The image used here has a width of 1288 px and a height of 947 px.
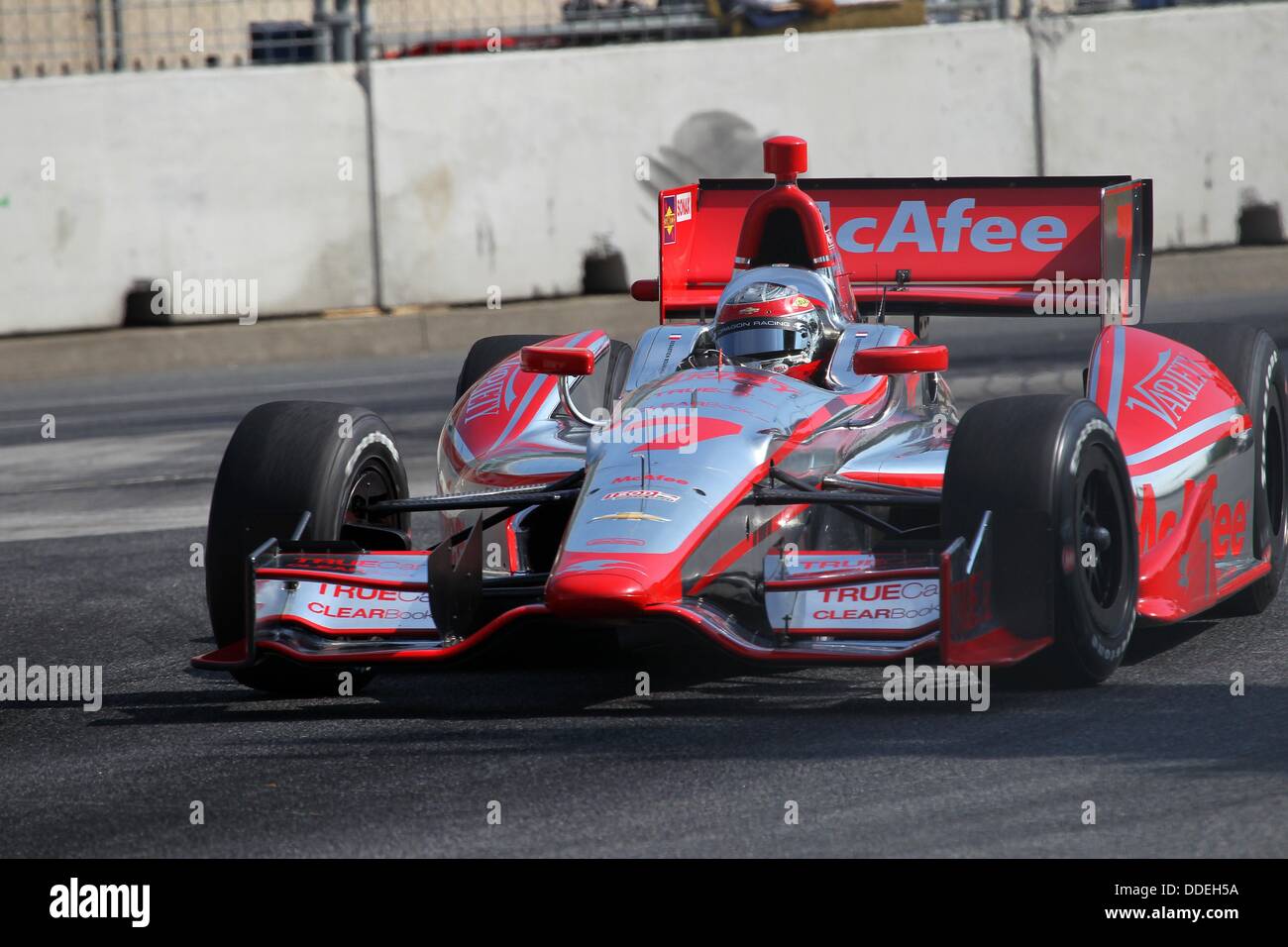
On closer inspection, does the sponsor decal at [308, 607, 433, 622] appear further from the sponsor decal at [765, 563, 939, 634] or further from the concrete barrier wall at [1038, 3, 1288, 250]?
the concrete barrier wall at [1038, 3, 1288, 250]

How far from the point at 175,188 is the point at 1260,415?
1045 centimetres

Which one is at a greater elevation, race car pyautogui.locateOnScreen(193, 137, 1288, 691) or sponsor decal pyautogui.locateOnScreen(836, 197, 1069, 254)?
sponsor decal pyautogui.locateOnScreen(836, 197, 1069, 254)

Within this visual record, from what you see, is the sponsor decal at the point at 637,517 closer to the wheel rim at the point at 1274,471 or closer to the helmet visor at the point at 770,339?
the helmet visor at the point at 770,339

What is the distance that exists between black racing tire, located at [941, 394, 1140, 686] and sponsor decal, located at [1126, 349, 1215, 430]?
79 cm

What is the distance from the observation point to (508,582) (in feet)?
21.5

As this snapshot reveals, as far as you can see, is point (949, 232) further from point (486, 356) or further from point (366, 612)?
point (366, 612)

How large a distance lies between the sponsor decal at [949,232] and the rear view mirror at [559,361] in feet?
6.49

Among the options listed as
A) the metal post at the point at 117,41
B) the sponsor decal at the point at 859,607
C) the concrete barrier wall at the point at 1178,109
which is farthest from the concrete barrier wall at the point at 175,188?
the sponsor decal at the point at 859,607

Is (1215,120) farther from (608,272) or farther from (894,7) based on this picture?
(608,272)

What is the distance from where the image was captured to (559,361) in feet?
22.9

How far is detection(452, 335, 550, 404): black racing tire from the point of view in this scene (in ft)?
27.8

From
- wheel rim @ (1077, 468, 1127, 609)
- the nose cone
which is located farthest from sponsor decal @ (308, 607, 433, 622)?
wheel rim @ (1077, 468, 1127, 609)

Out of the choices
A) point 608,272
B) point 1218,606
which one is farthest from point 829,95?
point 1218,606

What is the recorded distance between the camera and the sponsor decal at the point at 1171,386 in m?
7.11
